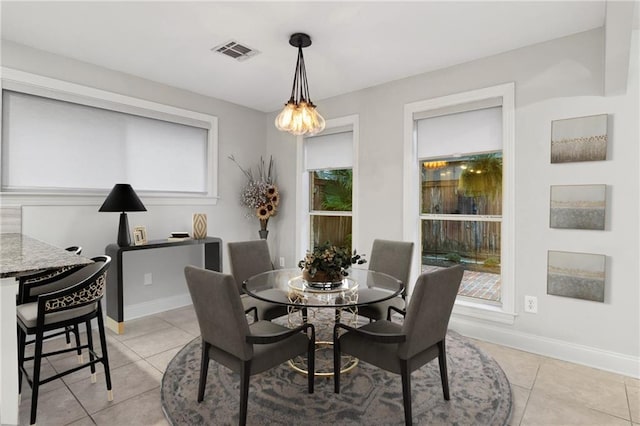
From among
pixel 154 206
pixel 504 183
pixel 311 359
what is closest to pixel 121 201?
pixel 154 206

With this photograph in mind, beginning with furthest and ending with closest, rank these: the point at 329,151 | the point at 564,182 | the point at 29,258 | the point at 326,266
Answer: the point at 329,151
the point at 564,182
the point at 326,266
the point at 29,258

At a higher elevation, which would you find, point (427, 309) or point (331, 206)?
point (331, 206)

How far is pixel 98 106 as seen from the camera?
341cm

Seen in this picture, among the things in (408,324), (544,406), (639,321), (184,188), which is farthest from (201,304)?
(639,321)

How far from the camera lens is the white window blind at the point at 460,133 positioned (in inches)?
126

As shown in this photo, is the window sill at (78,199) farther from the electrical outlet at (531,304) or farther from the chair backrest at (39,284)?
the electrical outlet at (531,304)

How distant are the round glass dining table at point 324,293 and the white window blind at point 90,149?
2.06 meters

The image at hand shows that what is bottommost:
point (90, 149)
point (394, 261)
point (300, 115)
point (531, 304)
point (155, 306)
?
point (155, 306)

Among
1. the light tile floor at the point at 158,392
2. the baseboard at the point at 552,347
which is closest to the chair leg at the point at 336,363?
the light tile floor at the point at 158,392

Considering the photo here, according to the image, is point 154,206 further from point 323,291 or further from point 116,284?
point 323,291

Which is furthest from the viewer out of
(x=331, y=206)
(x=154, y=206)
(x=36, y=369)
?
(x=331, y=206)

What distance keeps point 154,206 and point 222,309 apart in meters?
2.54

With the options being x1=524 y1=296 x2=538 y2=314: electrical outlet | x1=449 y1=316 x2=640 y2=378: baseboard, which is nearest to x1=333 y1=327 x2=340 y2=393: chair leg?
x1=449 y1=316 x2=640 y2=378: baseboard

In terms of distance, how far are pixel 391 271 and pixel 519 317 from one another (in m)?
1.20
